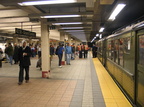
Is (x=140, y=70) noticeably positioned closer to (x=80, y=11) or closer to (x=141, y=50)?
(x=141, y=50)

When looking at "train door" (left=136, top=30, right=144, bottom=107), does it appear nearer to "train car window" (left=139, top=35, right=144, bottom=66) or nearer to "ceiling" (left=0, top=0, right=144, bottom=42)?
"train car window" (left=139, top=35, right=144, bottom=66)

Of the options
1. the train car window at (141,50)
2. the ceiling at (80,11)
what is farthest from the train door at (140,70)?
the ceiling at (80,11)

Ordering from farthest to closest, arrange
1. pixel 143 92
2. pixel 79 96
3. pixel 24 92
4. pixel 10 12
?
pixel 10 12, pixel 24 92, pixel 79 96, pixel 143 92

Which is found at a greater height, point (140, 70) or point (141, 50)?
point (141, 50)

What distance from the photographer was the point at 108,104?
3.90 meters

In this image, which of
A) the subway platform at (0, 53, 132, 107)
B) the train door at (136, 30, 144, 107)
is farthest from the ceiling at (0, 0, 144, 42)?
the subway platform at (0, 53, 132, 107)

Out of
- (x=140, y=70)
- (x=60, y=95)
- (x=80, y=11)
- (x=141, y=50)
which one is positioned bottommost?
(x=60, y=95)

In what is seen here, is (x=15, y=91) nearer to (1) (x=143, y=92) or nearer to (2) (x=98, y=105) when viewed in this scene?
(2) (x=98, y=105)

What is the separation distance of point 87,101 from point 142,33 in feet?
7.19

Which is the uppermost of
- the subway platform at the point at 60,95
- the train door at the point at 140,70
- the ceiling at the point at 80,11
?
A: the ceiling at the point at 80,11

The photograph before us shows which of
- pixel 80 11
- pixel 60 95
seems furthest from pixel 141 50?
pixel 80 11

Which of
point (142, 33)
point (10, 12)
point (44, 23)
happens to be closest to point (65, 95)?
point (142, 33)

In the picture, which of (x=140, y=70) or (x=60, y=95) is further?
→ (x=60, y=95)

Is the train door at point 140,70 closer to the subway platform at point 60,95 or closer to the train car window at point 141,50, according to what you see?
the train car window at point 141,50
